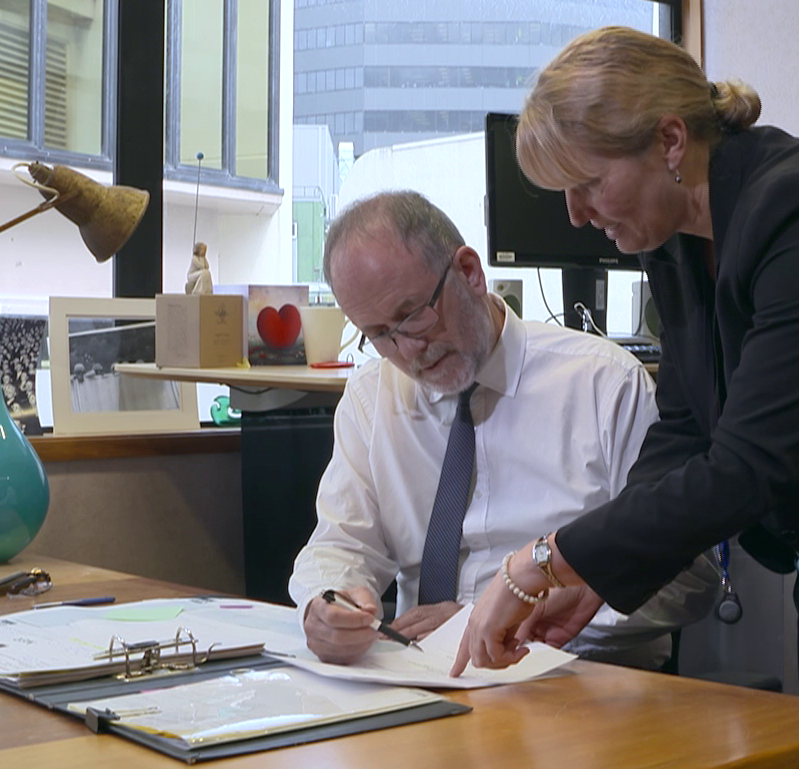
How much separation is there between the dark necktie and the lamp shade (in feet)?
2.50

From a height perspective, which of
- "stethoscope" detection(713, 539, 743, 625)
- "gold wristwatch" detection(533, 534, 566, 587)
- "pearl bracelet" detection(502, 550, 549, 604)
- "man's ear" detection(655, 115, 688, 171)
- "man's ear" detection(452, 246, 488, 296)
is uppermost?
"man's ear" detection(655, 115, 688, 171)

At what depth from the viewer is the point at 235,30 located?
10.0 feet

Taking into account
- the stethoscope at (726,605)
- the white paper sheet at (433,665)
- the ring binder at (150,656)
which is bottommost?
the stethoscope at (726,605)

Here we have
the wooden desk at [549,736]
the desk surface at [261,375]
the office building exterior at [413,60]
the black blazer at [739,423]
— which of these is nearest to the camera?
the wooden desk at [549,736]

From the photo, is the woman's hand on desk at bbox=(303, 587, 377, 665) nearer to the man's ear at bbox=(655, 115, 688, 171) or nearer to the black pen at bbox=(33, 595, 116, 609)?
the black pen at bbox=(33, 595, 116, 609)

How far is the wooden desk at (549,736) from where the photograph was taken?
0.90m

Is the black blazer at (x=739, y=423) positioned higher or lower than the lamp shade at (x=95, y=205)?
lower

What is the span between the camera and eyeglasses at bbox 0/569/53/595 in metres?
1.71

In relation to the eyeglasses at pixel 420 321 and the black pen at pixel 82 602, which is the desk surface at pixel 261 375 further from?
the black pen at pixel 82 602

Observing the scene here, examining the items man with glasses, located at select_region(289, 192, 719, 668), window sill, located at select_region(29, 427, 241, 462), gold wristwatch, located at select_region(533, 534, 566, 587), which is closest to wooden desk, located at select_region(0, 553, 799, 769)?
gold wristwatch, located at select_region(533, 534, 566, 587)

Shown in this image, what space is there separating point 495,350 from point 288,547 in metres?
1.02

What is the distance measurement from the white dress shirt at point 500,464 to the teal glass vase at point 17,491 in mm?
529

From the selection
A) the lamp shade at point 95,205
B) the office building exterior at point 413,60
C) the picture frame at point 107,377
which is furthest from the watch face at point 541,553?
the office building exterior at point 413,60

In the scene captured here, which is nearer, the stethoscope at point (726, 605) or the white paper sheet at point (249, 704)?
the white paper sheet at point (249, 704)
